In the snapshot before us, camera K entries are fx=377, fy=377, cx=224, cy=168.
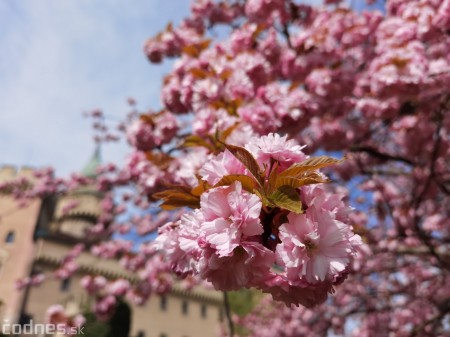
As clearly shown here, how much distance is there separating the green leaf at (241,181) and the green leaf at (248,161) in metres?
0.02

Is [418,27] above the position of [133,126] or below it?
above

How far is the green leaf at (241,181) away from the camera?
1.14 metres

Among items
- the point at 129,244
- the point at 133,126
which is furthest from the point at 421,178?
the point at 129,244

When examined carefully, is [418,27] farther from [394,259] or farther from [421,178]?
[394,259]

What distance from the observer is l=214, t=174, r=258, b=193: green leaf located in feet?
3.75

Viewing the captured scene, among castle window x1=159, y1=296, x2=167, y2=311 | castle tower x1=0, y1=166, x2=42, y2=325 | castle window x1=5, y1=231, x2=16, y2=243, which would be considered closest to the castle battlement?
castle tower x1=0, y1=166, x2=42, y2=325

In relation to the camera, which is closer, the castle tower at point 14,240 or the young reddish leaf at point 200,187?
the young reddish leaf at point 200,187

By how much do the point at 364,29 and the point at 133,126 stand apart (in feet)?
9.66

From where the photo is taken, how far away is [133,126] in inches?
126

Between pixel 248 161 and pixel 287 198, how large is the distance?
17 centimetres

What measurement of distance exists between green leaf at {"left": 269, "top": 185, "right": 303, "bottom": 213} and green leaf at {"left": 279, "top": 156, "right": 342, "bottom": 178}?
5 cm

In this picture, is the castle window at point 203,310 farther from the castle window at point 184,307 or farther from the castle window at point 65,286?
the castle window at point 65,286

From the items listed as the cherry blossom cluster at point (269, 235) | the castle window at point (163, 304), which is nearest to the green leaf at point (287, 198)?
the cherry blossom cluster at point (269, 235)

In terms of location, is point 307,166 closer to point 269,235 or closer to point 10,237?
point 269,235
